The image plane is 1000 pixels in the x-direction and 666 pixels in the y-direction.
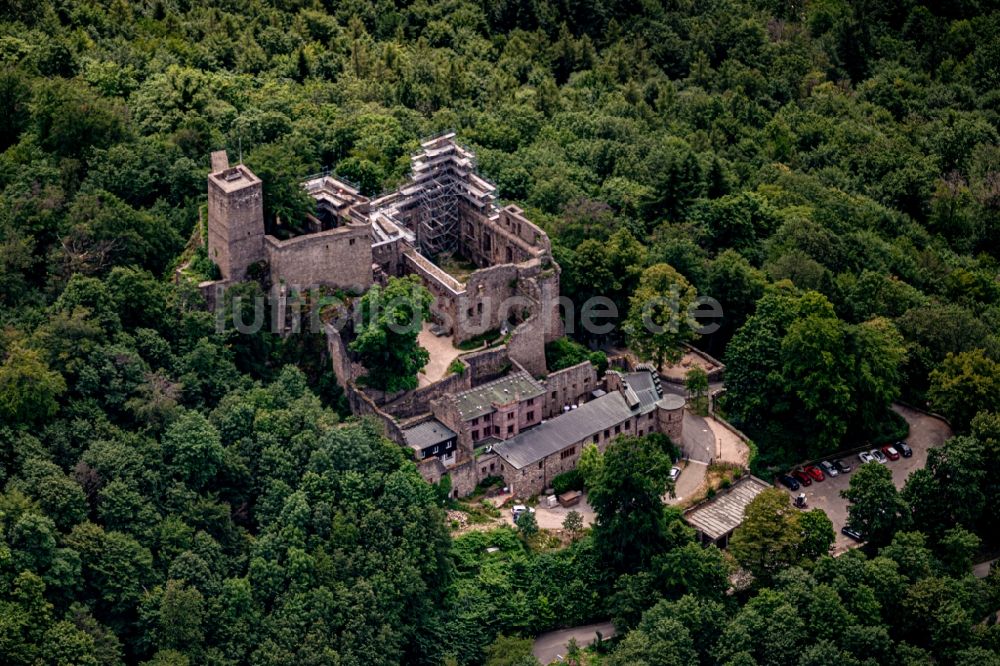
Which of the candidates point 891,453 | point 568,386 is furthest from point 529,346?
point 891,453

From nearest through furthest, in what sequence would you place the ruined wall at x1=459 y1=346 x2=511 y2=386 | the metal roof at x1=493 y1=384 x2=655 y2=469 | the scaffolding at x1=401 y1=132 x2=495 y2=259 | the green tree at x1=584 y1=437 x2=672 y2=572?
the green tree at x1=584 y1=437 x2=672 y2=572 < the metal roof at x1=493 y1=384 x2=655 y2=469 < the ruined wall at x1=459 y1=346 x2=511 y2=386 < the scaffolding at x1=401 y1=132 x2=495 y2=259

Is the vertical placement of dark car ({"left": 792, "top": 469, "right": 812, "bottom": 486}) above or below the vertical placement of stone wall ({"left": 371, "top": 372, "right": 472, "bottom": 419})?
below

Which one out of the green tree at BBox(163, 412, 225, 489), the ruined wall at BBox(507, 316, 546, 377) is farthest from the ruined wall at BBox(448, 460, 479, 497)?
the green tree at BBox(163, 412, 225, 489)

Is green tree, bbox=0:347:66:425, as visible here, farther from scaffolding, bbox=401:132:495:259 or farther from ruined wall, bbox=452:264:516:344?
scaffolding, bbox=401:132:495:259

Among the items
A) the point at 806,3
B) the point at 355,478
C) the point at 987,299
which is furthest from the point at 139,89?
the point at 806,3

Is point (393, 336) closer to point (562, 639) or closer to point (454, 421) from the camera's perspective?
point (454, 421)
